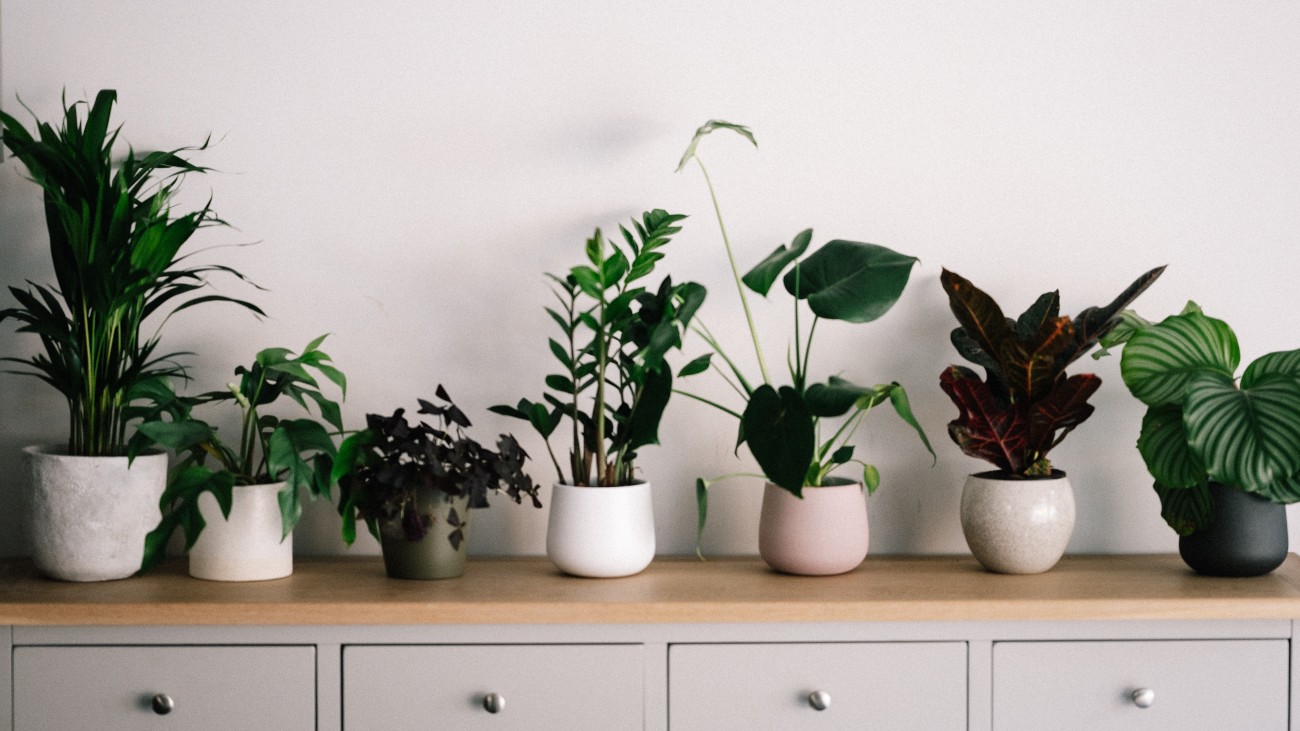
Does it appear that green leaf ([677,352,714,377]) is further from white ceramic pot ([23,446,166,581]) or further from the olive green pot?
white ceramic pot ([23,446,166,581])

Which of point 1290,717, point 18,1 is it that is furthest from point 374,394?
point 1290,717

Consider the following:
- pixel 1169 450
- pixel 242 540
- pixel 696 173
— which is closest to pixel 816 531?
pixel 1169 450

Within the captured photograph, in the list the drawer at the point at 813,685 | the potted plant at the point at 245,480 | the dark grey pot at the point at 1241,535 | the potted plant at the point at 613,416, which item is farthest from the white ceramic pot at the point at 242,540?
the dark grey pot at the point at 1241,535

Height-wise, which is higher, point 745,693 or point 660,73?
point 660,73

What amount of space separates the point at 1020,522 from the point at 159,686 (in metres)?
1.36

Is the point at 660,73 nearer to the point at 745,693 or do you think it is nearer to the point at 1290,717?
the point at 745,693

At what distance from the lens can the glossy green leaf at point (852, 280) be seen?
1.52 meters

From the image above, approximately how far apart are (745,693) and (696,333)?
0.65 m

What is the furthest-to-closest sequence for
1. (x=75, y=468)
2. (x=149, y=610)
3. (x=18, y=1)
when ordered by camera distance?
(x=18, y=1) < (x=75, y=468) < (x=149, y=610)

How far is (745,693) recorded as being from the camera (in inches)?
59.9

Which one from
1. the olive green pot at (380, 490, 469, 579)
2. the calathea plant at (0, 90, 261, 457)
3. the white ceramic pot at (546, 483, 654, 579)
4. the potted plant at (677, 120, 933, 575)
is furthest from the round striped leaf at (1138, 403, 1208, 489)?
the calathea plant at (0, 90, 261, 457)

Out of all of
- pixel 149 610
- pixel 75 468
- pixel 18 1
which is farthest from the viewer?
pixel 18 1

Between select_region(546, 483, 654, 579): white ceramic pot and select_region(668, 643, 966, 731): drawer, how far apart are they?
19 centimetres

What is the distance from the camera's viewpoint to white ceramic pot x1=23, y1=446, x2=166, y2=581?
157cm
